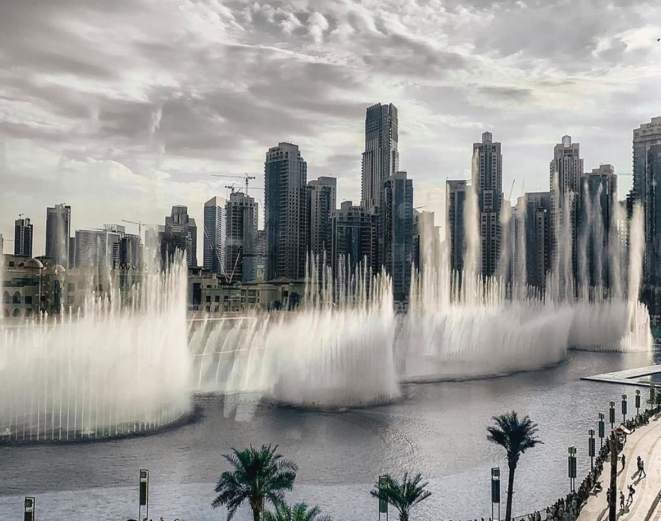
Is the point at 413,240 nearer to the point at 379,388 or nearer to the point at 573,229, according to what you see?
the point at 573,229

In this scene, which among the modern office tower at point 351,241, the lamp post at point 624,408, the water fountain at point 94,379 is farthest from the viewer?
the modern office tower at point 351,241

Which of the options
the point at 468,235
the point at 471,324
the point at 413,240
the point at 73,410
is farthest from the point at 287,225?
the point at 73,410

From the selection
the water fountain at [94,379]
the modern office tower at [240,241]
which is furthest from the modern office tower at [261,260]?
the water fountain at [94,379]

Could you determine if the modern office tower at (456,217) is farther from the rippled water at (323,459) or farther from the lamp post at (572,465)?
the lamp post at (572,465)

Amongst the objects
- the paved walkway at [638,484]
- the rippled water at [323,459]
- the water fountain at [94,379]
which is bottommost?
the rippled water at [323,459]

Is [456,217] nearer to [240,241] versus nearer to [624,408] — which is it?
[240,241]

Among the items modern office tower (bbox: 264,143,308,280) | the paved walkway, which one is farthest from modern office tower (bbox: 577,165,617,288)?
the paved walkway

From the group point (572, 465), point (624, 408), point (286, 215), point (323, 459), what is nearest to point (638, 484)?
point (572, 465)
